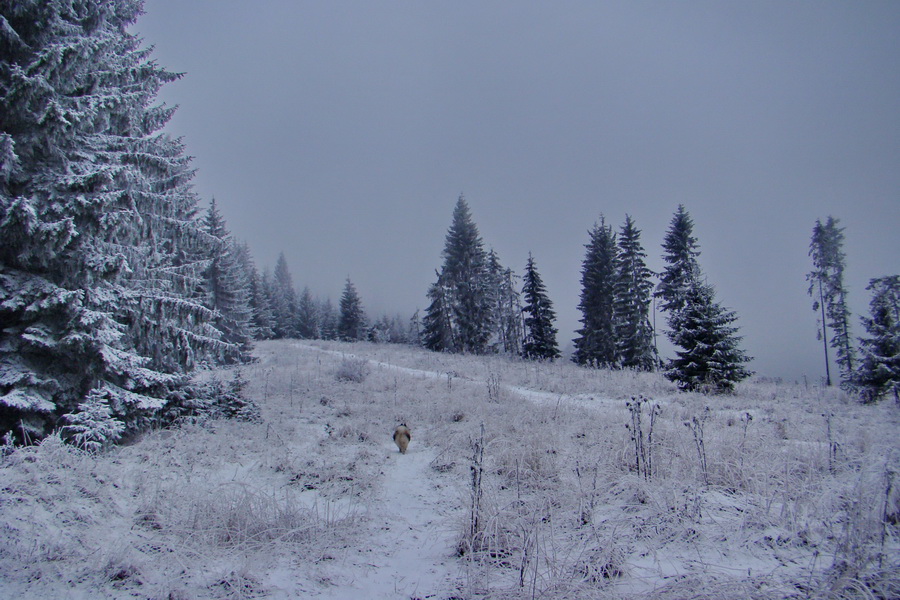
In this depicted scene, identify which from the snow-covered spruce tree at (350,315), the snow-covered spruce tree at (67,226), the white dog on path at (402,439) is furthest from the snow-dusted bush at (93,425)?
the snow-covered spruce tree at (350,315)

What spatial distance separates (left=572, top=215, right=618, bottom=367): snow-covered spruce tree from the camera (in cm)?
3084

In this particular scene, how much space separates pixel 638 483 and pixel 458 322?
30.0 metres

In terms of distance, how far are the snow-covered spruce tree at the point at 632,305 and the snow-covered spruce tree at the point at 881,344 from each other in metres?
15.4

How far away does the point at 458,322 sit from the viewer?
34.5 m

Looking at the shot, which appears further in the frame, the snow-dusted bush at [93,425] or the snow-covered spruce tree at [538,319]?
the snow-covered spruce tree at [538,319]

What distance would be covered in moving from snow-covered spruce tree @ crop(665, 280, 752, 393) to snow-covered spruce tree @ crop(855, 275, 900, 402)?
3464 mm

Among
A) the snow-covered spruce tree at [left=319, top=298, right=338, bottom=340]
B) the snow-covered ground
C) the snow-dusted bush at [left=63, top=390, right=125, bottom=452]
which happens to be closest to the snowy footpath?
the snow-covered ground

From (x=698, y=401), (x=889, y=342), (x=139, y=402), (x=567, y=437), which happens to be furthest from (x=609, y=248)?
(x=139, y=402)

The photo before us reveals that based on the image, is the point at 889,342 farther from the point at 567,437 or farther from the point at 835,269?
the point at 835,269

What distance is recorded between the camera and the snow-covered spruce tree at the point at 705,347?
1245 cm

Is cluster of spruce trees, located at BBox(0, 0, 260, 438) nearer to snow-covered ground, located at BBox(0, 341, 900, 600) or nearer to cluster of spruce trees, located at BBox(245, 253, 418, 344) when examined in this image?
snow-covered ground, located at BBox(0, 341, 900, 600)

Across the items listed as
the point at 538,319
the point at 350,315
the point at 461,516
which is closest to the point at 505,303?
the point at 538,319

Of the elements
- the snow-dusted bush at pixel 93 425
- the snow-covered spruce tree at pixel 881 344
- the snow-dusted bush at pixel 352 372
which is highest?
the snow-covered spruce tree at pixel 881 344

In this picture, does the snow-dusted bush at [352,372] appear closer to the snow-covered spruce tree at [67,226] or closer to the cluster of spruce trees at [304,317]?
the snow-covered spruce tree at [67,226]
